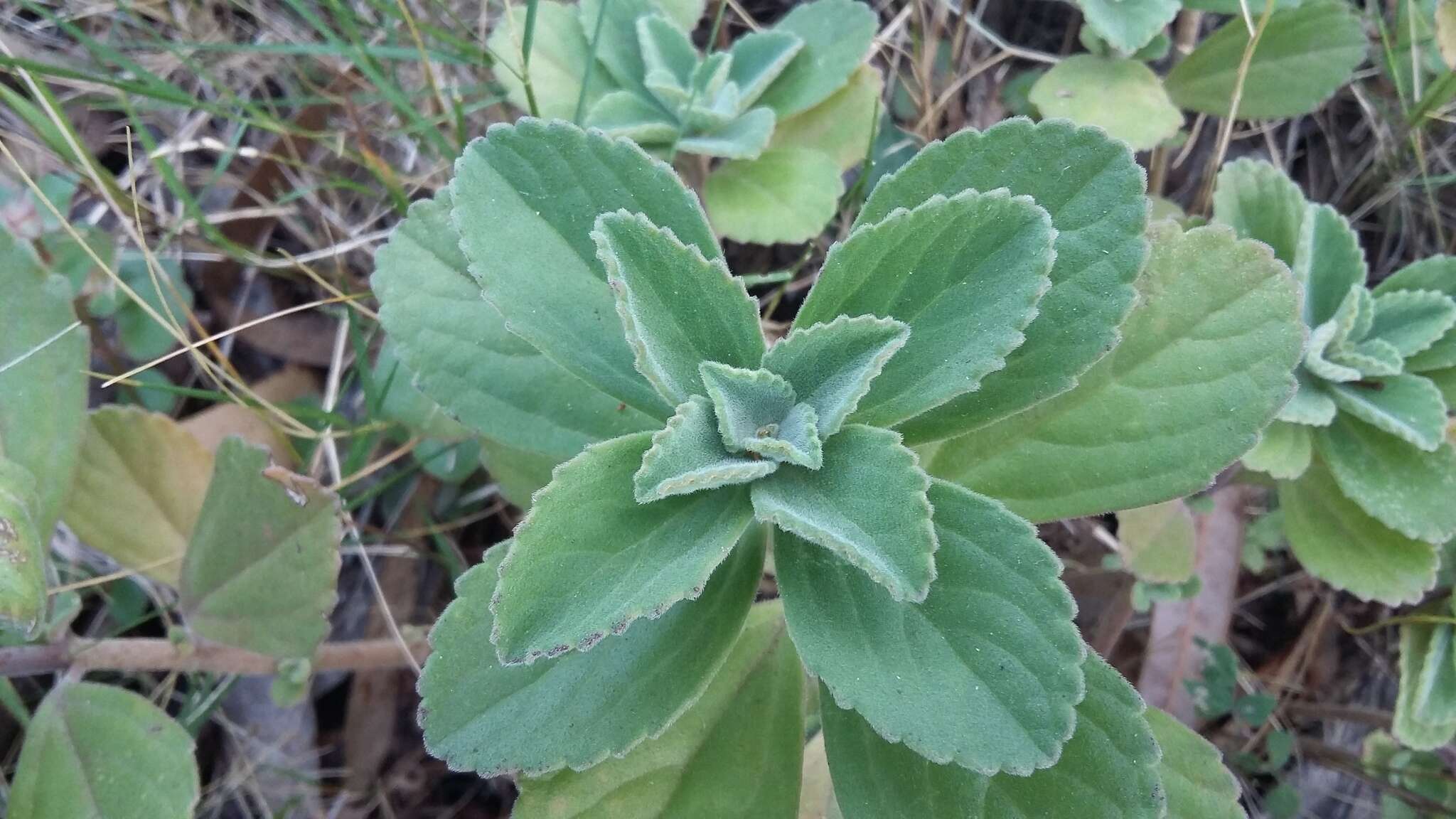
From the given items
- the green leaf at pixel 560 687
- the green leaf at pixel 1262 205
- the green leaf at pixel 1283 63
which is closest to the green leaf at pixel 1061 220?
the green leaf at pixel 560 687

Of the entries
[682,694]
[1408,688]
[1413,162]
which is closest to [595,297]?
[682,694]

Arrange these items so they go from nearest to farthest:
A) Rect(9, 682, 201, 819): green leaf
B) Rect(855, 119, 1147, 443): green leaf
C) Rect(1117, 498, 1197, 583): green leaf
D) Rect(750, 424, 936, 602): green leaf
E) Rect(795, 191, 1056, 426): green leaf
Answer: Rect(750, 424, 936, 602): green leaf < Rect(795, 191, 1056, 426): green leaf < Rect(855, 119, 1147, 443): green leaf < Rect(9, 682, 201, 819): green leaf < Rect(1117, 498, 1197, 583): green leaf

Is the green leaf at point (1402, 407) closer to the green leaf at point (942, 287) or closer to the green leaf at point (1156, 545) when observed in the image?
the green leaf at point (1156, 545)

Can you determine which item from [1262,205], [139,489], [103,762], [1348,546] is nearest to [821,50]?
[1262,205]

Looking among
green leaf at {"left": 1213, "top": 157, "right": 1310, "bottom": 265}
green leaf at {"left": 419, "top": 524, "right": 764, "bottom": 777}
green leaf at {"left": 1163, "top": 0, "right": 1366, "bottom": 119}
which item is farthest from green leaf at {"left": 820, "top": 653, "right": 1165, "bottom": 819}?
green leaf at {"left": 1163, "top": 0, "right": 1366, "bottom": 119}

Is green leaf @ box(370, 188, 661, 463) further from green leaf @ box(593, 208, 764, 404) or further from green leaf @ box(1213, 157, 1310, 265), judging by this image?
green leaf @ box(1213, 157, 1310, 265)

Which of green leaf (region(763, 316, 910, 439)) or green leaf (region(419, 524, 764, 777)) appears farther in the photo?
green leaf (region(419, 524, 764, 777))
